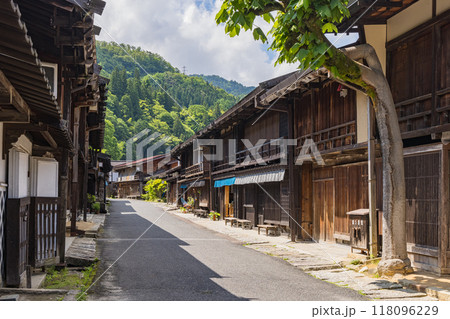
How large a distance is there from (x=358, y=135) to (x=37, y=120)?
8.94 meters

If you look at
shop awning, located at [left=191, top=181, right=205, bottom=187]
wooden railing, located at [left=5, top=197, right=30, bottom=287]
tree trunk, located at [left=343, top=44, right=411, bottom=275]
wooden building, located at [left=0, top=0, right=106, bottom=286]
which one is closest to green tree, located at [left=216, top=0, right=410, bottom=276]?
tree trunk, located at [left=343, top=44, right=411, bottom=275]

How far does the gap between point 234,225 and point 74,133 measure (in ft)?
38.5

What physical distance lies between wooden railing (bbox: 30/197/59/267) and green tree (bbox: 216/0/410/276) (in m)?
5.89

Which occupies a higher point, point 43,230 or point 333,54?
point 333,54

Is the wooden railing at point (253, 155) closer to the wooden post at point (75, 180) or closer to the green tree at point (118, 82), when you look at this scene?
the wooden post at point (75, 180)

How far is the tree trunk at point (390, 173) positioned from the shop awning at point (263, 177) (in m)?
8.29

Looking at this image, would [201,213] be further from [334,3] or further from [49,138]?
[334,3]

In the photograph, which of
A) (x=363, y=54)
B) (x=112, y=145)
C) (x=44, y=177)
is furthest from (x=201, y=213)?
(x=112, y=145)

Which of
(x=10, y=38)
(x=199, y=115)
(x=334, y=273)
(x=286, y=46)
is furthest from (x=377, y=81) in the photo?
(x=199, y=115)

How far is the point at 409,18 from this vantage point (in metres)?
11.4

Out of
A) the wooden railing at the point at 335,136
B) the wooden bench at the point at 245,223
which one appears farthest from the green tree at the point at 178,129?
the wooden railing at the point at 335,136

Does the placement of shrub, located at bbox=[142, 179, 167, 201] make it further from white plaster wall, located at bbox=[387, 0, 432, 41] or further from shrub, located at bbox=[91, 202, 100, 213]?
white plaster wall, located at bbox=[387, 0, 432, 41]

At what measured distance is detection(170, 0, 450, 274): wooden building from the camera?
10.1m

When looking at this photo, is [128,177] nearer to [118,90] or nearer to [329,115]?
[118,90]
